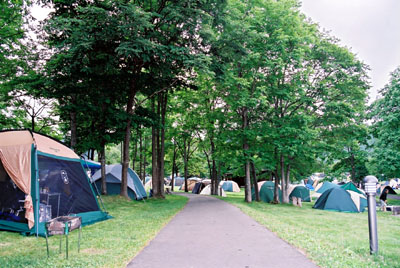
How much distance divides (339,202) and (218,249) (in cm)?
1532

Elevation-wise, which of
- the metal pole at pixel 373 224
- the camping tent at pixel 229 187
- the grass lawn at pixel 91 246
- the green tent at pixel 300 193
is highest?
the metal pole at pixel 373 224

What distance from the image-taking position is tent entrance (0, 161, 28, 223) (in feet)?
25.5

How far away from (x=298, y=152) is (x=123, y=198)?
10783mm

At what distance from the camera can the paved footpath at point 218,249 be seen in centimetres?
483

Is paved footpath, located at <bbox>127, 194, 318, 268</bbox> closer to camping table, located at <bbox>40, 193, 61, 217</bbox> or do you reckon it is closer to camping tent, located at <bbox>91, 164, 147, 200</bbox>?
camping table, located at <bbox>40, 193, 61, 217</bbox>

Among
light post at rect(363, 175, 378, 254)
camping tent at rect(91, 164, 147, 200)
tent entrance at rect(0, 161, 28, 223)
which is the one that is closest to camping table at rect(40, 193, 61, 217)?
tent entrance at rect(0, 161, 28, 223)

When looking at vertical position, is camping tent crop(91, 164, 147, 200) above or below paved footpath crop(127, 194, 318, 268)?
above

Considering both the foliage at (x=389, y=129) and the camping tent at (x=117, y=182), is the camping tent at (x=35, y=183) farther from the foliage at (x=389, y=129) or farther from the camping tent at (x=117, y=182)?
the foliage at (x=389, y=129)

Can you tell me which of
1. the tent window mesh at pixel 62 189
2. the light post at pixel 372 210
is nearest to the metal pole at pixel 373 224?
the light post at pixel 372 210

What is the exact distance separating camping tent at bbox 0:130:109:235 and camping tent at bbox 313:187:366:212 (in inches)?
597

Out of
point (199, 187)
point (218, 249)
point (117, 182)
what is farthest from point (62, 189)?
point (199, 187)

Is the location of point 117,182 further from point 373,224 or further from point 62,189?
point 373,224

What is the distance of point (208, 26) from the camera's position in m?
13.8

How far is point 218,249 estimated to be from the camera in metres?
5.75
